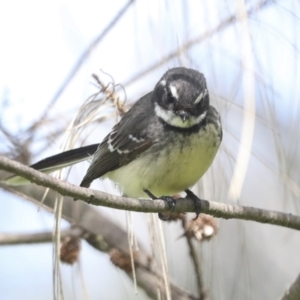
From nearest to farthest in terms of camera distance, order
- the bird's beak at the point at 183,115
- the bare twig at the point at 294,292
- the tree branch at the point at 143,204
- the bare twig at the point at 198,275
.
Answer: the tree branch at the point at 143,204 < the bare twig at the point at 294,292 < the bare twig at the point at 198,275 < the bird's beak at the point at 183,115

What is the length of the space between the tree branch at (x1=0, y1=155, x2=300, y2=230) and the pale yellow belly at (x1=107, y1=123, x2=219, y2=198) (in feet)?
0.39

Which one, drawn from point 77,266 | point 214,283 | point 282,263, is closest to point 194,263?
point 214,283

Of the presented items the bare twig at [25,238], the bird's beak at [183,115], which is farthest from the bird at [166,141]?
the bare twig at [25,238]

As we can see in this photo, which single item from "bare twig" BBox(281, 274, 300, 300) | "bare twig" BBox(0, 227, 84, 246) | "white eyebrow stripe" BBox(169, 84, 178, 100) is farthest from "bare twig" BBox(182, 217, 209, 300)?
"white eyebrow stripe" BBox(169, 84, 178, 100)

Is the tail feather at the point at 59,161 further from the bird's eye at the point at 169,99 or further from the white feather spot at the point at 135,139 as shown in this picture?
the bird's eye at the point at 169,99

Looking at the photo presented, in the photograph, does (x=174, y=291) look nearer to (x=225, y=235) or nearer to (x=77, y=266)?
(x=77, y=266)

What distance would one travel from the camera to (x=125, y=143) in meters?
2.55

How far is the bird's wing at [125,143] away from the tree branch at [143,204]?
0.35 m

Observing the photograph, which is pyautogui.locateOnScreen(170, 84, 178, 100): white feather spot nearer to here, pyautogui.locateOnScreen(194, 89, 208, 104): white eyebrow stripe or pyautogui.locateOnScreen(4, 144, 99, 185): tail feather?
pyautogui.locateOnScreen(194, 89, 208, 104): white eyebrow stripe

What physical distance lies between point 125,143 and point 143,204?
772mm

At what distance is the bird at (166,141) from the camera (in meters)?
2.31

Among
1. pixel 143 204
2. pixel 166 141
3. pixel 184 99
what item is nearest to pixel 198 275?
pixel 143 204

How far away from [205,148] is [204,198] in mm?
241

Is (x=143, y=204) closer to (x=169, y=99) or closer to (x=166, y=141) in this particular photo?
(x=166, y=141)
